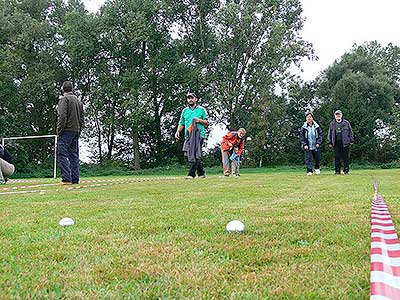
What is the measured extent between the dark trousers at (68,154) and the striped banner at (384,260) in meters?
5.56

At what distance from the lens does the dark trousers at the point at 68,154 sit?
7.57 m

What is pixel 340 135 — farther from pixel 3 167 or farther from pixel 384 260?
pixel 384 260

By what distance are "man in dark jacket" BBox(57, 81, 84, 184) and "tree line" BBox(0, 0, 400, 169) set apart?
1654 centimetres

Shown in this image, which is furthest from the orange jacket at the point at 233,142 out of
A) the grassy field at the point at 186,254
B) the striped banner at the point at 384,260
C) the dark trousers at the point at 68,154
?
the striped banner at the point at 384,260

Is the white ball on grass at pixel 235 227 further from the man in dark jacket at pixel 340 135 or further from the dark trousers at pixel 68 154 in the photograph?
the man in dark jacket at pixel 340 135

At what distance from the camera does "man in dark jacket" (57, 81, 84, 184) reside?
7.59 metres

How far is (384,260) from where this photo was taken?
198 centimetres

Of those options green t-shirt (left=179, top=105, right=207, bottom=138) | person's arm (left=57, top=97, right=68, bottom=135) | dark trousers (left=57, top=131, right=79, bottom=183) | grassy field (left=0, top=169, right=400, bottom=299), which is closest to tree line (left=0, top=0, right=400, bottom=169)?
green t-shirt (left=179, top=105, right=207, bottom=138)

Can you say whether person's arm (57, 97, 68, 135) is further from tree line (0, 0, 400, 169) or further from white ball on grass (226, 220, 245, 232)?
tree line (0, 0, 400, 169)

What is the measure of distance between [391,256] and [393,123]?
94.8 feet

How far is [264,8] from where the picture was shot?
2592 centimetres

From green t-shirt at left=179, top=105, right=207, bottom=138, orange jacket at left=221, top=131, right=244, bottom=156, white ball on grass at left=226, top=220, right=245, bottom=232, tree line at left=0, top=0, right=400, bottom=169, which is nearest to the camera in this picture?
white ball on grass at left=226, top=220, right=245, bottom=232

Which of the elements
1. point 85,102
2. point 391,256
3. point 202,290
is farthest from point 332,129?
point 85,102

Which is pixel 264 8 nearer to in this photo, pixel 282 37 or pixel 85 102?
pixel 282 37
